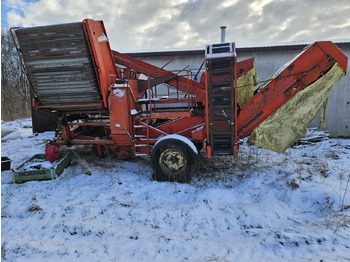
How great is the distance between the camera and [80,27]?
3.93 metres

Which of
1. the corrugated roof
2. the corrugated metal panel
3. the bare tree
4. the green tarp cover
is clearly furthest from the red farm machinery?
the bare tree

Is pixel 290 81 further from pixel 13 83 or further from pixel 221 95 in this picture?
pixel 13 83

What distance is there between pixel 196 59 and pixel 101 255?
9.35 m

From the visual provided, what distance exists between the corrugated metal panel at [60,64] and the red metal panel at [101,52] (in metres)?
0.16

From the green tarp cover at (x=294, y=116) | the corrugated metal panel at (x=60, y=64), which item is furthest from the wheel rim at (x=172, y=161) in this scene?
the corrugated metal panel at (x=60, y=64)

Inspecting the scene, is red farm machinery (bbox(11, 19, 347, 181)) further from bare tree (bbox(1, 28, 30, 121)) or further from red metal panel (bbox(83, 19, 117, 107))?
bare tree (bbox(1, 28, 30, 121))

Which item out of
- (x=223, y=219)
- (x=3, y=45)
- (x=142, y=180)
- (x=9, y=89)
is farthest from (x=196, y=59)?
(x=3, y=45)

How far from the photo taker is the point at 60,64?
4.23 metres

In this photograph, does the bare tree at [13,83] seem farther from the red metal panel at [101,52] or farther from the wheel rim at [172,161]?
the wheel rim at [172,161]

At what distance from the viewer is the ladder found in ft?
13.2

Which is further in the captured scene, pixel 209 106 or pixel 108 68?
pixel 108 68

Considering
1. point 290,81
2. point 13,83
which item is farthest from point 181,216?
point 13,83

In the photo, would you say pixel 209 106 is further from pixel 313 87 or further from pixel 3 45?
pixel 3 45

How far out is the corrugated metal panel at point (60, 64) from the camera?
4016 millimetres
